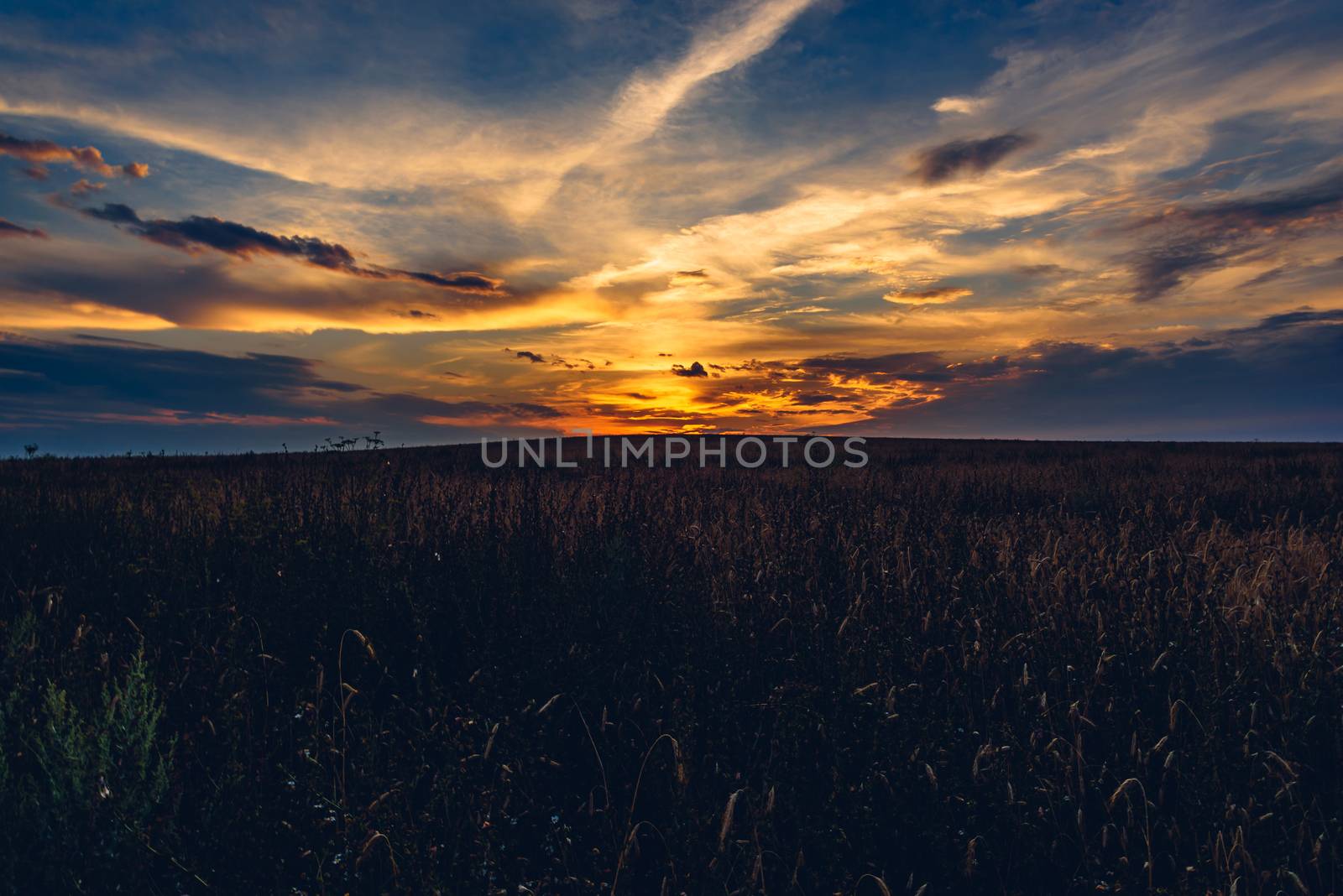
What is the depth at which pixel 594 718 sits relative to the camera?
9.25ft

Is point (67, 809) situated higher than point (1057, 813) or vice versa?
point (67, 809)

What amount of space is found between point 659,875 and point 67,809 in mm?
1709

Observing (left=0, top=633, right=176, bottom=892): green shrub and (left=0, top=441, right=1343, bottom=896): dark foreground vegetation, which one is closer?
(left=0, top=633, right=176, bottom=892): green shrub

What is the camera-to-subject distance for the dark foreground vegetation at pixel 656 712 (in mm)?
2084

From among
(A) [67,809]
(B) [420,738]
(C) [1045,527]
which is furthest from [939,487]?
(A) [67,809]

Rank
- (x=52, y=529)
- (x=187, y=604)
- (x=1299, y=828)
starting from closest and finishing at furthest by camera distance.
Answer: (x=1299, y=828) < (x=187, y=604) < (x=52, y=529)

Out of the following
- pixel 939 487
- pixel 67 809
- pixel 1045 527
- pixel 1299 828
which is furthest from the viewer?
pixel 939 487

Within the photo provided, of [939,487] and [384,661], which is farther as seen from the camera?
[939,487]

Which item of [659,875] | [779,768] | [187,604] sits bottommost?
[659,875]

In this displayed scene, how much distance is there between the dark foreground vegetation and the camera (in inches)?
82.0

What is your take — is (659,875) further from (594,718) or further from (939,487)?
(939,487)

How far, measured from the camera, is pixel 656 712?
2812 millimetres

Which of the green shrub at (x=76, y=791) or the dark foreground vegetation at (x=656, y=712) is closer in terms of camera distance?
the green shrub at (x=76, y=791)

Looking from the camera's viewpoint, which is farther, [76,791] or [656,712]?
[656,712]
